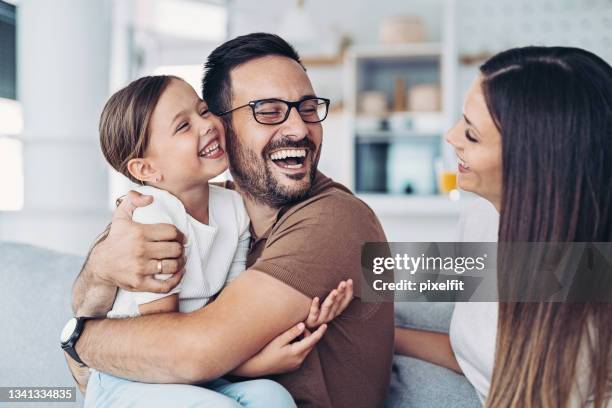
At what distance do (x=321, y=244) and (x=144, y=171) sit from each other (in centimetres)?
36

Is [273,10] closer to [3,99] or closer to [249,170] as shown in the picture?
[3,99]

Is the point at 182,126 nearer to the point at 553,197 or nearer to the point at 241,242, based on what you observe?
the point at 241,242

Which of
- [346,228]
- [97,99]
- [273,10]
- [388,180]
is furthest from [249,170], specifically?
[273,10]

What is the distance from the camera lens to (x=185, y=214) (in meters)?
1.07

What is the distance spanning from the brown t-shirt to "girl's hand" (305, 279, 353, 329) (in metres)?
0.01

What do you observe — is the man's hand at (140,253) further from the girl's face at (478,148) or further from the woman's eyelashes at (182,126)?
the girl's face at (478,148)

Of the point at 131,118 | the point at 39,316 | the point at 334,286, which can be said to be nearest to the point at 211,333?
the point at 334,286

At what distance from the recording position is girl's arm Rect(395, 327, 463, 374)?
1219mm

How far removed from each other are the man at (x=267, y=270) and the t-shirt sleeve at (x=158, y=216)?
0.05 feet

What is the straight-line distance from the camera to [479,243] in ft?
3.79

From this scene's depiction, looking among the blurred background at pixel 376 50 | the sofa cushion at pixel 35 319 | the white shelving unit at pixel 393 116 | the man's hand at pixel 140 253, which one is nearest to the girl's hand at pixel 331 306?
the man's hand at pixel 140 253

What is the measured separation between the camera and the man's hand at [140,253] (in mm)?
972

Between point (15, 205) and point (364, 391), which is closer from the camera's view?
point (364, 391)

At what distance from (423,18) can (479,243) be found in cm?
410
